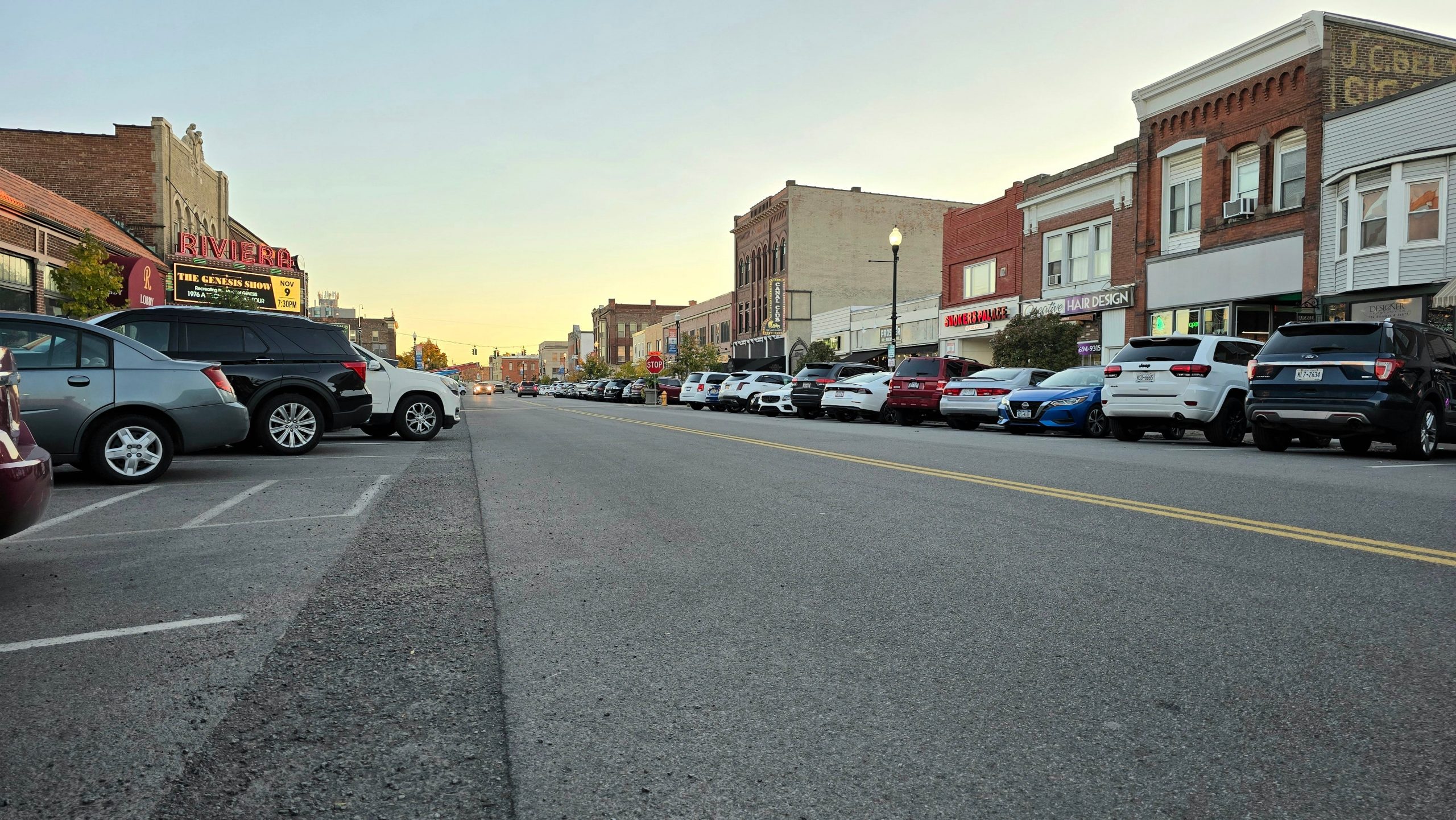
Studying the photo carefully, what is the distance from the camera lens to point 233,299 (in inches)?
1502

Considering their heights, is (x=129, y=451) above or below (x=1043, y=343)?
below

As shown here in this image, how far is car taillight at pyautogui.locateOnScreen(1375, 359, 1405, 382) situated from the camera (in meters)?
11.9

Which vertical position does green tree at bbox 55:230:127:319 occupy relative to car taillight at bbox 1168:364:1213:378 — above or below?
above

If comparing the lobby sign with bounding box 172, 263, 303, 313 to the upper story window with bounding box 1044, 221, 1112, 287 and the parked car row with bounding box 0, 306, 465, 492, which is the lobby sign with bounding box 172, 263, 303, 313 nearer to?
the parked car row with bounding box 0, 306, 465, 492

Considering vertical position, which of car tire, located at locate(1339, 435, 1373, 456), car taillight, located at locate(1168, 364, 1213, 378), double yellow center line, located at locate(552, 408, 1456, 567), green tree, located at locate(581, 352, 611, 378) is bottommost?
double yellow center line, located at locate(552, 408, 1456, 567)

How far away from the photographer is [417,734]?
9.92 ft

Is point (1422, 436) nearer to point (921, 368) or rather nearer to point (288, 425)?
point (921, 368)

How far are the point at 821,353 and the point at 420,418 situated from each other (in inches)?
1471

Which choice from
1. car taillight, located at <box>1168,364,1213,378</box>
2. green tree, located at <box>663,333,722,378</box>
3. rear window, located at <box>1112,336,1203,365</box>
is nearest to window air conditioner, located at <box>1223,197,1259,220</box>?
rear window, located at <box>1112,336,1203,365</box>

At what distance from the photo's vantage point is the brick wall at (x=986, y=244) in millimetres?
38188

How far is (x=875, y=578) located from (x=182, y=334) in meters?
11.1

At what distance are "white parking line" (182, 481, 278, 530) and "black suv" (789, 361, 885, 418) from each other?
19011 millimetres

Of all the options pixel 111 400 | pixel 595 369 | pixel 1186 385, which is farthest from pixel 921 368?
pixel 595 369

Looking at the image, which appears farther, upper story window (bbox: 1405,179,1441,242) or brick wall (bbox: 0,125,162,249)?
brick wall (bbox: 0,125,162,249)
